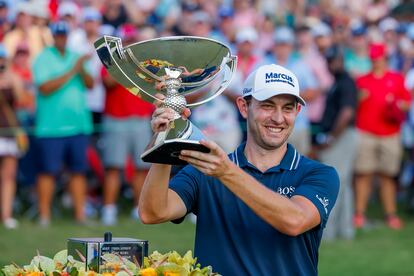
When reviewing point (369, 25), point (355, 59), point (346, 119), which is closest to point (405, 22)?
point (369, 25)

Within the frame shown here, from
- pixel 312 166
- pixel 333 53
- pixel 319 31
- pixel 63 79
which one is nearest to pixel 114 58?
pixel 312 166

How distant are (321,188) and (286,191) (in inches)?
6.7

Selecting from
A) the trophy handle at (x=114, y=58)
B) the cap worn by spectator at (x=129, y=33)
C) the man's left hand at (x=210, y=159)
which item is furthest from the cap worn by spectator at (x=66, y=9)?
the man's left hand at (x=210, y=159)

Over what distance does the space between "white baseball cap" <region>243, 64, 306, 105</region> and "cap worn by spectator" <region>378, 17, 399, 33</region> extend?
1259cm

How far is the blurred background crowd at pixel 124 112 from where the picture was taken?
1271cm

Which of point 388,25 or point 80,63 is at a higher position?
point 388,25

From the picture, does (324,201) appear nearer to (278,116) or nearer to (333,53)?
(278,116)

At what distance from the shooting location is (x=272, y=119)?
4980 millimetres

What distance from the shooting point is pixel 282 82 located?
495cm

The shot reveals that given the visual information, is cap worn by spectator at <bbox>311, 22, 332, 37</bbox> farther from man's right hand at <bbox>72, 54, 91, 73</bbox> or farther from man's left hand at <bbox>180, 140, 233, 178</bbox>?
man's left hand at <bbox>180, 140, 233, 178</bbox>

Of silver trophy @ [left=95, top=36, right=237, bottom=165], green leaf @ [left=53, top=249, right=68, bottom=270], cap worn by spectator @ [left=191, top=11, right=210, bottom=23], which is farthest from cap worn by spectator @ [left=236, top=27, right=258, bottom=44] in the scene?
green leaf @ [left=53, top=249, right=68, bottom=270]

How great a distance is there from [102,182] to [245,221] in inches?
382

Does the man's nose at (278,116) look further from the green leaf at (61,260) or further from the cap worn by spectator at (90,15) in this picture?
the cap worn by spectator at (90,15)

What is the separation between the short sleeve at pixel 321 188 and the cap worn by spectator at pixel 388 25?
41.2 ft
